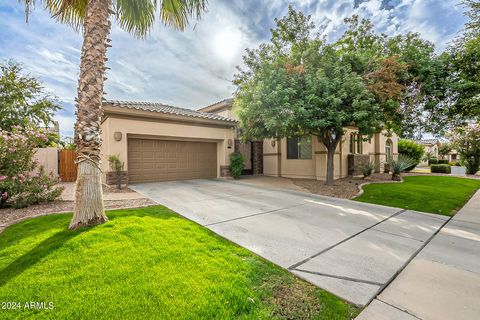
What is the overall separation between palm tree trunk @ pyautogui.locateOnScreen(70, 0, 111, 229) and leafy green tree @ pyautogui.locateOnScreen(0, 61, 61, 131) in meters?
14.1

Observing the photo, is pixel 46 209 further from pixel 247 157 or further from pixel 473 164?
pixel 473 164

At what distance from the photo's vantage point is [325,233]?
429cm

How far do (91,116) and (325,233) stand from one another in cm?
531

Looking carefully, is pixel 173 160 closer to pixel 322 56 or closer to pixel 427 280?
pixel 322 56

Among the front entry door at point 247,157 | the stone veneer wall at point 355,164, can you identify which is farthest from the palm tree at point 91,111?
the stone veneer wall at point 355,164

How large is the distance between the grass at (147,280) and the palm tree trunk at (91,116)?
1.52ft

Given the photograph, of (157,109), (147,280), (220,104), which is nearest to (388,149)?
(220,104)

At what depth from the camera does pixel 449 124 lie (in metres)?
9.13

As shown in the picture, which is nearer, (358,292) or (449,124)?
(358,292)

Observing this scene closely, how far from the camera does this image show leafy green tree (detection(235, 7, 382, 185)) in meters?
7.54

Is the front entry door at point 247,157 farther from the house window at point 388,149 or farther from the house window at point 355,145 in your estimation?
the house window at point 388,149

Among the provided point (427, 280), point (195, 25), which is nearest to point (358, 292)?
point (427, 280)

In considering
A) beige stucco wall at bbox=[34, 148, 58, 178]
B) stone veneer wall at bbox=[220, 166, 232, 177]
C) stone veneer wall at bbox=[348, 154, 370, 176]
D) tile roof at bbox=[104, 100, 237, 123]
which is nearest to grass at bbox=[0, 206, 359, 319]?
tile roof at bbox=[104, 100, 237, 123]

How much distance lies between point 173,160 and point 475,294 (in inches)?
443
